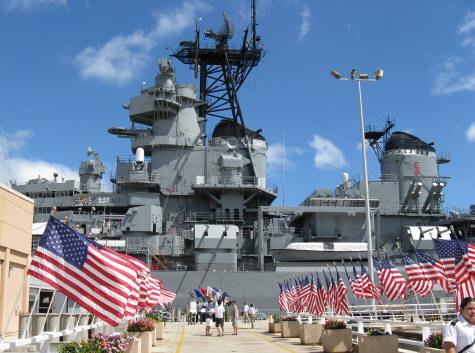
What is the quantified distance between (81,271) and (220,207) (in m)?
28.0

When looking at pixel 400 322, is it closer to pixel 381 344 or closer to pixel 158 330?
pixel 381 344

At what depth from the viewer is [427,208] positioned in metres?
36.5

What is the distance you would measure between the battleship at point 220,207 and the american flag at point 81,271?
24.4m

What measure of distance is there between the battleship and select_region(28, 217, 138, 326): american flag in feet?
79.9

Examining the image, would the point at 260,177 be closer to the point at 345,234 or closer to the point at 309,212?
the point at 309,212

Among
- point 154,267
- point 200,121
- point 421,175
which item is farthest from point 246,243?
point 421,175

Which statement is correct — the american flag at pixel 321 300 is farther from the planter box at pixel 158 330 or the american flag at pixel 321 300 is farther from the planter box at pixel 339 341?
the planter box at pixel 158 330

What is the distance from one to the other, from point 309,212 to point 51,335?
2852 cm

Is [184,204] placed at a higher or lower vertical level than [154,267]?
higher

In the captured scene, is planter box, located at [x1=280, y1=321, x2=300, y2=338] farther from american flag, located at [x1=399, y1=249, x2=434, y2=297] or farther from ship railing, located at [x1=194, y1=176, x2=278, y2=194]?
ship railing, located at [x1=194, y1=176, x2=278, y2=194]

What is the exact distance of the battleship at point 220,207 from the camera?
32.8m

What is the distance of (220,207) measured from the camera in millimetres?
35562

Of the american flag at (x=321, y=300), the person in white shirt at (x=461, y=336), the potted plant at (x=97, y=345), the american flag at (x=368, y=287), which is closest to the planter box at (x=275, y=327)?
the american flag at (x=321, y=300)

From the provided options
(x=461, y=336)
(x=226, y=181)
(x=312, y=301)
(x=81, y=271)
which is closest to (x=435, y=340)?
(x=461, y=336)
